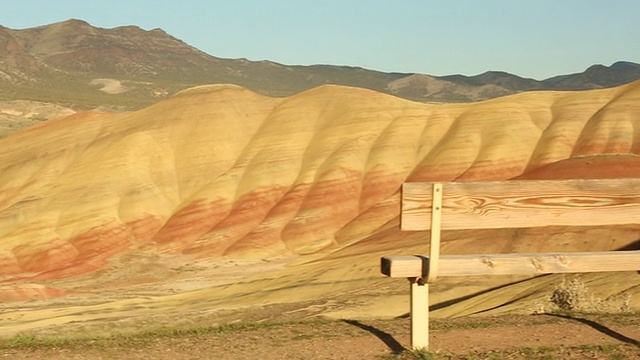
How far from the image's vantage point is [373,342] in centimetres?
950

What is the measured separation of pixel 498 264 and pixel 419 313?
0.95 meters

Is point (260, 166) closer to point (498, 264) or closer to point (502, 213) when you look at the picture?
point (498, 264)

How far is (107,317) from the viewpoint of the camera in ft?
123

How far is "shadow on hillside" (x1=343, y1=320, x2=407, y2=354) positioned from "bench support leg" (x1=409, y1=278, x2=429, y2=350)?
1.31ft

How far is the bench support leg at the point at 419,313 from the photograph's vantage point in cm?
835

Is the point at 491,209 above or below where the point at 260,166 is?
above

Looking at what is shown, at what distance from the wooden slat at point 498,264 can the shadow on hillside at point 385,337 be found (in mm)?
1298

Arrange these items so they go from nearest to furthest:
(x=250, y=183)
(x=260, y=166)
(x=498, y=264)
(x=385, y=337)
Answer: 1. (x=498, y=264)
2. (x=385, y=337)
3. (x=250, y=183)
4. (x=260, y=166)

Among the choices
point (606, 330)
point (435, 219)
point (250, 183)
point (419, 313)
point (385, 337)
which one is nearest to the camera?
point (435, 219)

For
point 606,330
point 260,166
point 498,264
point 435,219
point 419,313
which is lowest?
point 260,166

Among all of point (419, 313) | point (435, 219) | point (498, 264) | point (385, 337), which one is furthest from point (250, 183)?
point (435, 219)

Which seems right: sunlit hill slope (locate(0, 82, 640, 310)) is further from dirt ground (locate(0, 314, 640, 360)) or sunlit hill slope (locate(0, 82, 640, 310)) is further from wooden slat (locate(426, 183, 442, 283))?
wooden slat (locate(426, 183, 442, 283))

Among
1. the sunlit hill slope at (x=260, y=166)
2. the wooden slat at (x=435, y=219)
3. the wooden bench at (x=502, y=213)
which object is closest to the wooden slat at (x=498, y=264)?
the wooden bench at (x=502, y=213)

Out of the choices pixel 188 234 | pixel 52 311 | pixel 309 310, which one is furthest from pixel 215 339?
pixel 188 234
